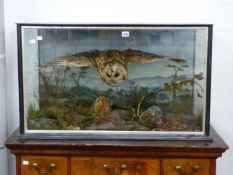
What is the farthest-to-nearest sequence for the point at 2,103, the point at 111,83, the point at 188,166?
the point at 2,103, the point at 111,83, the point at 188,166

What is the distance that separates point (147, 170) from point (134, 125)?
0.26 m

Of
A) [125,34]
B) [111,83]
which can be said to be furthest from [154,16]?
[111,83]

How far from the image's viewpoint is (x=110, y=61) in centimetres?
201

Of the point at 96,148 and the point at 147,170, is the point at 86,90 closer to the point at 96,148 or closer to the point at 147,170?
the point at 96,148

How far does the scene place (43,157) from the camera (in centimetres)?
195

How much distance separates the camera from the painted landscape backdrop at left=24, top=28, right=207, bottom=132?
1968 mm

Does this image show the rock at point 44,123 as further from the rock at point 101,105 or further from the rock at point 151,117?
the rock at point 151,117

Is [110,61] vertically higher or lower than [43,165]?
higher

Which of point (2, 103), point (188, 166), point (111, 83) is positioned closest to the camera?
point (188, 166)

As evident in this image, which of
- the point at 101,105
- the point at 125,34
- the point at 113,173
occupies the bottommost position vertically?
the point at 113,173

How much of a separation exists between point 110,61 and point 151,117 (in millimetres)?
397

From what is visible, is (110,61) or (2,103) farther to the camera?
(2,103)

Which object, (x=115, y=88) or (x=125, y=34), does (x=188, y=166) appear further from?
(x=125, y=34)

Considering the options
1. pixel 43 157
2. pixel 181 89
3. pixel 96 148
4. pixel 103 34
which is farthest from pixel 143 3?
pixel 43 157
